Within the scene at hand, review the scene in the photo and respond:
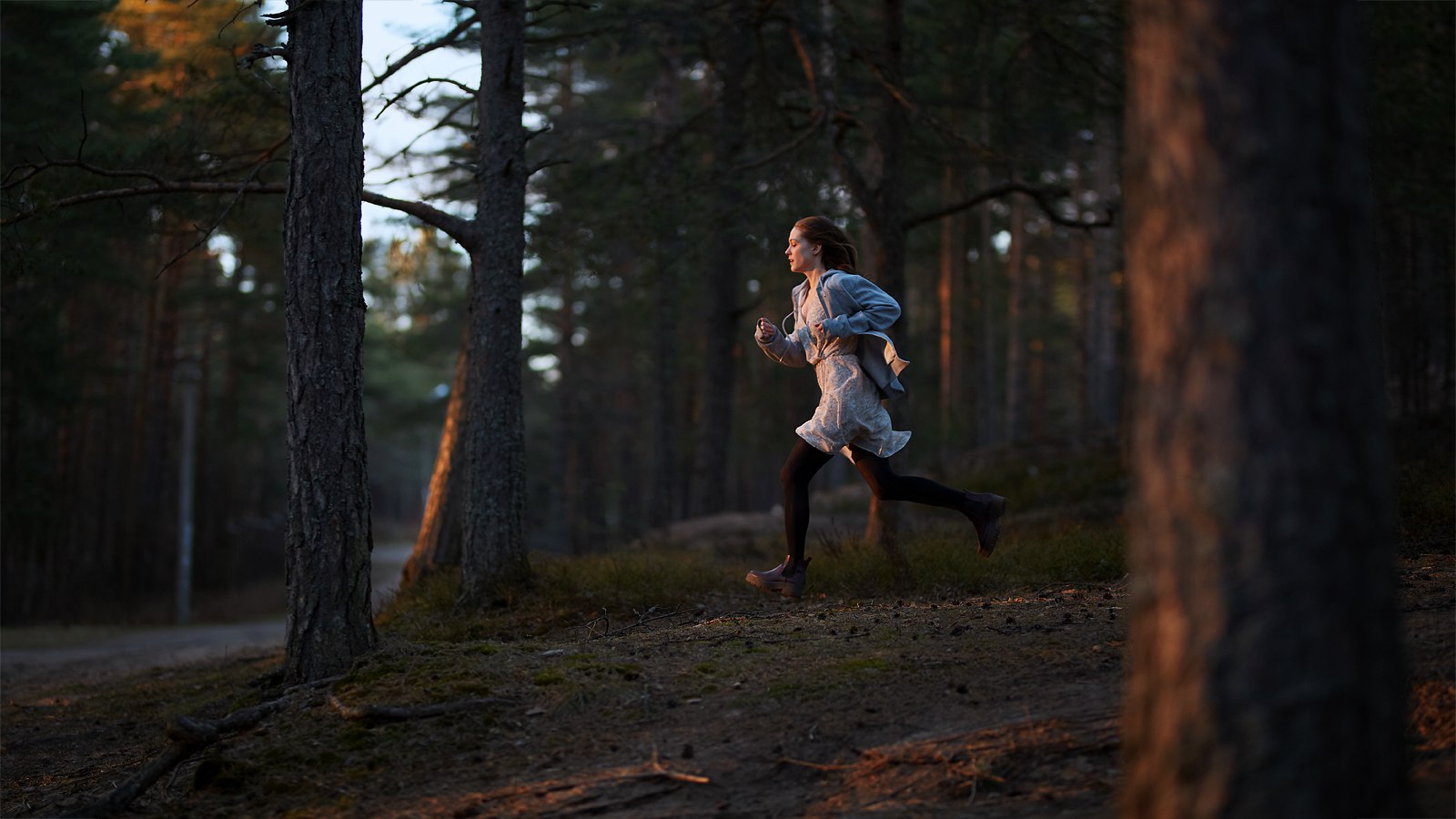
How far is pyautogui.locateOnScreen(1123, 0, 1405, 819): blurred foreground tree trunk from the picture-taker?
2.31 metres

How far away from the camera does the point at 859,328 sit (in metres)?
6.24

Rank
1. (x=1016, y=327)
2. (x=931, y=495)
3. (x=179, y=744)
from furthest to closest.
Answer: (x=1016, y=327)
(x=931, y=495)
(x=179, y=744)

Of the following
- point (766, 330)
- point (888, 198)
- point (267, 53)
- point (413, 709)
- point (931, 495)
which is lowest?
point (413, 709)

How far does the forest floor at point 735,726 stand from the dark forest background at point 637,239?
7.83 ft

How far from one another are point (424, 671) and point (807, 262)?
3131mm

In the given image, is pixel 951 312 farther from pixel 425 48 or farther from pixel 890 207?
pixel 425 48

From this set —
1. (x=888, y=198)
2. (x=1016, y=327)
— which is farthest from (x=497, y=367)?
(x=1016, y=327)

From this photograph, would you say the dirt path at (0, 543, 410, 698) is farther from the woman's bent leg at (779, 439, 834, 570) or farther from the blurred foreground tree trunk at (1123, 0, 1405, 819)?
the blurred foreground tree trunk at (1123, 0, 1405, 819)

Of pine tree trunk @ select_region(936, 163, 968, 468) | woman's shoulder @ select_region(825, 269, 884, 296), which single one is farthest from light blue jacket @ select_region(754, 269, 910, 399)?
pine tree trunk @ select_region(936, 163, 968, 468)

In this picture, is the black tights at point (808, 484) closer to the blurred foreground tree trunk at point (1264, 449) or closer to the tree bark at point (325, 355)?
the tree bark at point (325, 355)

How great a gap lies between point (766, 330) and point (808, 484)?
0.94 metres

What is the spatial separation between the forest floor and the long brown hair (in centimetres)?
210

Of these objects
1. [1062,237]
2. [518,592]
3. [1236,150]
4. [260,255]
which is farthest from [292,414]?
[1062,237]

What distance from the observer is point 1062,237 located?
34562 millimetres
